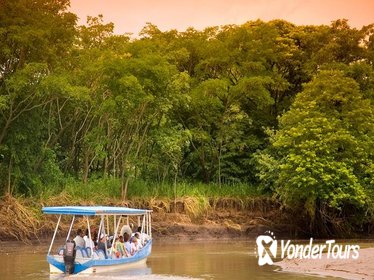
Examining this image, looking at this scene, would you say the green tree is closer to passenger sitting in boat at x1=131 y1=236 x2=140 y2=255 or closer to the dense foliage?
the dense foliage

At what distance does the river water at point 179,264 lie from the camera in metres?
26.7

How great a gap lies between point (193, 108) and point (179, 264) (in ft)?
76.9

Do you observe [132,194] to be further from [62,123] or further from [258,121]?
[258,121]

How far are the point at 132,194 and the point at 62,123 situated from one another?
7619 millimetres

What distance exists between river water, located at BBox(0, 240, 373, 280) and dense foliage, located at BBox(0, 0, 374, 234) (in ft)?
22.8

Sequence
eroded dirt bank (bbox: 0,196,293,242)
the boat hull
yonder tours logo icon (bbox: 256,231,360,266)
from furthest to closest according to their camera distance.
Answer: eroded dirt bank (bbox: 0,196,293,242), yonder tours logo icon (bbox: 256,231,360,266), the boat hull

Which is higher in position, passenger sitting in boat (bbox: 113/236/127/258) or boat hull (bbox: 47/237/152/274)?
passenger sitting in boat (bbox: 113/236/127/258)

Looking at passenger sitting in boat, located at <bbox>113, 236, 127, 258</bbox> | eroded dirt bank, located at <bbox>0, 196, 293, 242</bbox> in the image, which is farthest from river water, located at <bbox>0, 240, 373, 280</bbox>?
eroded dirt bank, located at <bbox>0, 196, 293, 242</bbox>

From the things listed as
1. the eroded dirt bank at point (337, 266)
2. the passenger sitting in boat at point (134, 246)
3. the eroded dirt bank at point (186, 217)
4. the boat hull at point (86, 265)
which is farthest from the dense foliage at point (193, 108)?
the eroded dirt bank at point (337, 266)

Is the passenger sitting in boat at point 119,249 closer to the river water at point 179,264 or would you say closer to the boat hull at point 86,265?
the boat hull at point 86,265

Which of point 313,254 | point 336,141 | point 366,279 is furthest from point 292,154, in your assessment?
point 366,279

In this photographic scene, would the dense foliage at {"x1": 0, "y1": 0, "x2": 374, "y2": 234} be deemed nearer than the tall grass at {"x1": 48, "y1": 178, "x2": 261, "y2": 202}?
Yes

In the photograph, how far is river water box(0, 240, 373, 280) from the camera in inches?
1053

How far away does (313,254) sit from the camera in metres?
33.2
